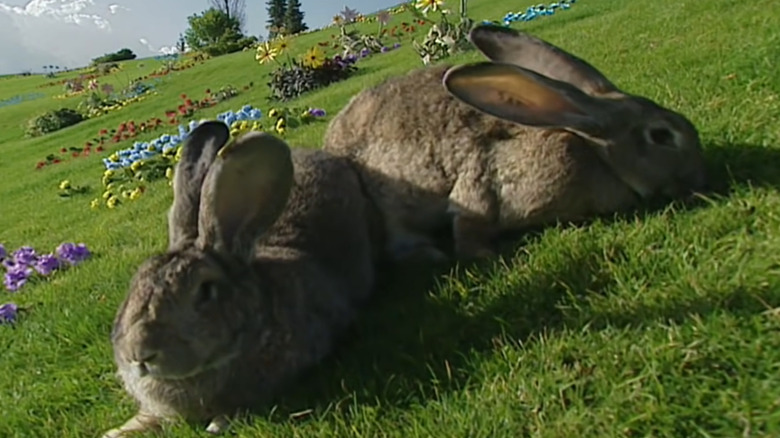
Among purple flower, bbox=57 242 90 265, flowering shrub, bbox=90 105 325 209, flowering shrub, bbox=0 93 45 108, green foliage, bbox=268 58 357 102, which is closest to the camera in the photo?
purple flower, bbox=57 242 90 265

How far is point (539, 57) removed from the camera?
160 inches

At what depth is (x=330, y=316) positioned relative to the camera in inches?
137

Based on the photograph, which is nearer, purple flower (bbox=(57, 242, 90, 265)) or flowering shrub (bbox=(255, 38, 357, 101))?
purple flower (bbox=(57, 242, 90, 265))

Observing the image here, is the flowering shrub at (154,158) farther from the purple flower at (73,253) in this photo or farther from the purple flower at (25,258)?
the purple flower at (73,253)

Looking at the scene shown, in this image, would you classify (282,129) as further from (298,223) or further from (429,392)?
(429,392)

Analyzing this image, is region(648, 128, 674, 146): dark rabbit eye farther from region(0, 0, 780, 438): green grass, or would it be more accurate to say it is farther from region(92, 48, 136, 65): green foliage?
region(92, 48, 136, 65): green foliage

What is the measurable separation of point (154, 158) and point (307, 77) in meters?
6.64

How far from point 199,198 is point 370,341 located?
96 centimetres

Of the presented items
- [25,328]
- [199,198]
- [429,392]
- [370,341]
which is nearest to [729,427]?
[429,392]

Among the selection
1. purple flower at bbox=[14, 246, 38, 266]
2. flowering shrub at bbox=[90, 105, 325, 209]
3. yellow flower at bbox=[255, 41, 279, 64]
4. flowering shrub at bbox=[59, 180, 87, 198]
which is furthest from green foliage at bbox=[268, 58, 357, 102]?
purple flower at bbox=[14, 246, 38, 266]

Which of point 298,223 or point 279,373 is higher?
point 298,223

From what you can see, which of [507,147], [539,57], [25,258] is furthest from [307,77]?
[507,147]

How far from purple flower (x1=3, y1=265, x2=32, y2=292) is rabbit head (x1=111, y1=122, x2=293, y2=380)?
3837mm

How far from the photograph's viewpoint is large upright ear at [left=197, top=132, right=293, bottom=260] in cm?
299
